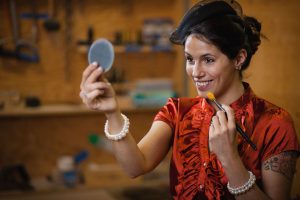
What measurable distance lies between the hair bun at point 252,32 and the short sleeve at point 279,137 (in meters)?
0.21

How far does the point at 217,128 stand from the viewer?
3.44 feet

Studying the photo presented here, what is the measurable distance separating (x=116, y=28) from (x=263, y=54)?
183 cm

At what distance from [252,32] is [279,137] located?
298 millimetres

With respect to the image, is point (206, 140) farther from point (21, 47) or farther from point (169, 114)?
point (21, 47)

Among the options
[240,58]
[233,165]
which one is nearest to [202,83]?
[240,58]

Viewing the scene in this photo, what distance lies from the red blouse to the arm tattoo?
13 mm

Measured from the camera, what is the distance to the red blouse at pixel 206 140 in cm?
116

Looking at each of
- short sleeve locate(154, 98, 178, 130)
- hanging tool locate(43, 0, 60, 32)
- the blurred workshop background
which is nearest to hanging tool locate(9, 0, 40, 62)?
the blurred workshop background

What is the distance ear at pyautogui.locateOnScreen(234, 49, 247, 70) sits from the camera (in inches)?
47.2

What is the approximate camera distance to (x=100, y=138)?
3199 millimetres

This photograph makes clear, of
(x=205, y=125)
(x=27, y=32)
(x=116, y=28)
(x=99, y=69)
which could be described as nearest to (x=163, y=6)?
(x=116, y=28)

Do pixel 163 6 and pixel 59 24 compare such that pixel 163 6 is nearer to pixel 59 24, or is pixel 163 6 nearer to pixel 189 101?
pixel 59 24

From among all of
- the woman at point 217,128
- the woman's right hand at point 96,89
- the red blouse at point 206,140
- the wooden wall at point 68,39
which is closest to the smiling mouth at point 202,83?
the woman at point 217,128

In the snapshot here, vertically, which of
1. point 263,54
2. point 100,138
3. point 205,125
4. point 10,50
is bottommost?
point 100,138
